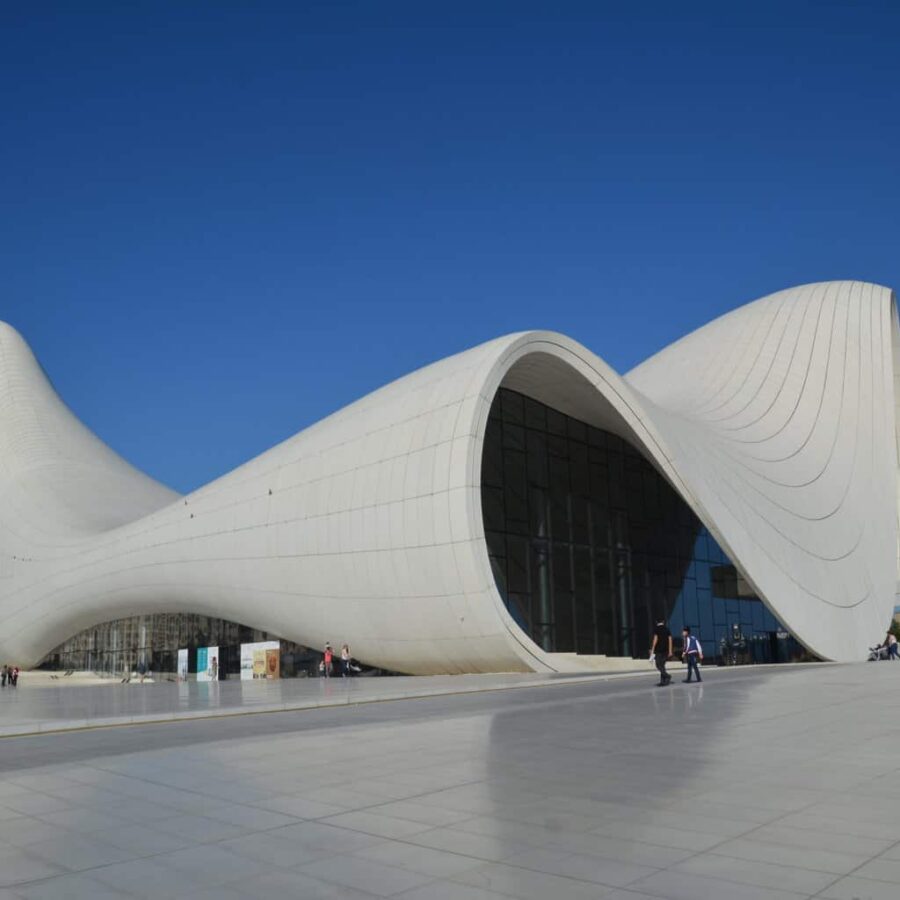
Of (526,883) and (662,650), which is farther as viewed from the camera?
(662,650)

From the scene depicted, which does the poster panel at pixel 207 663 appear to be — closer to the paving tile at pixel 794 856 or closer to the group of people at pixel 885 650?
the group of people at pixel 885 650

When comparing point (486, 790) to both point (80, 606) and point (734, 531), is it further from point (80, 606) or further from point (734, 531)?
point (80, 606)

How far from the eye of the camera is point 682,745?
27.2ft

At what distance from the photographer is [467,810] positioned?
5.77 m

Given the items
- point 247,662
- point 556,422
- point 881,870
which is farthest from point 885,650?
point 881,870

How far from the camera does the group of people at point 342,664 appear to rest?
22.9 metres

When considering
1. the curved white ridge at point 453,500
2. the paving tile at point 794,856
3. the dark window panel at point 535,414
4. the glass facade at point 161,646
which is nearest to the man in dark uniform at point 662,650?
the curved white ridge at point 453,500

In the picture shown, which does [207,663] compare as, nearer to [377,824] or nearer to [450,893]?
[377,824]

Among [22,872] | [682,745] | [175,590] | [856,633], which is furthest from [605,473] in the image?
[22,872]

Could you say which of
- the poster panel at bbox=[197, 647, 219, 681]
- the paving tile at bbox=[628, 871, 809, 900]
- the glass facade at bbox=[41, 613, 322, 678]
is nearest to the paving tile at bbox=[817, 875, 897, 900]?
the paving tile at bbox=[628, 871, 809, 900]

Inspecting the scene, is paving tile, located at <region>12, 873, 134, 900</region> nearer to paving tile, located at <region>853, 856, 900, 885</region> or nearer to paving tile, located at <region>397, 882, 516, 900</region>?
paving tile, located at <region>397, 882, 516, 900</region>

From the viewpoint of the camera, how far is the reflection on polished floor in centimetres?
429

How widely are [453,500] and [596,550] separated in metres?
11.2

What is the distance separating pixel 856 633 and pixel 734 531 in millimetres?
6861
